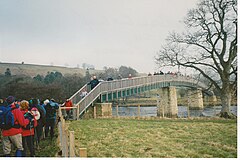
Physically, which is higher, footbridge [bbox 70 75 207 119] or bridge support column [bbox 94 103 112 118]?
footbridge [bbox 70 75 207 119]

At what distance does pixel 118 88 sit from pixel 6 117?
442 cm

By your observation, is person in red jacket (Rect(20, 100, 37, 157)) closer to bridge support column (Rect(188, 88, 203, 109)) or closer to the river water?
the river water

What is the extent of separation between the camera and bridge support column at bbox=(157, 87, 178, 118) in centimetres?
880

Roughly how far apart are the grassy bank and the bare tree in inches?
46.4

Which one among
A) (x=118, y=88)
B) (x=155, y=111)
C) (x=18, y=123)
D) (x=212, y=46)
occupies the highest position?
(x=212, y=46)

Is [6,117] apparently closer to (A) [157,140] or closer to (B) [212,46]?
(A) [157,140]

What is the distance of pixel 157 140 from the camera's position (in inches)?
189

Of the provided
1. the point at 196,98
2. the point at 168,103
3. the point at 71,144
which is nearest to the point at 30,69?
the point at 71,144

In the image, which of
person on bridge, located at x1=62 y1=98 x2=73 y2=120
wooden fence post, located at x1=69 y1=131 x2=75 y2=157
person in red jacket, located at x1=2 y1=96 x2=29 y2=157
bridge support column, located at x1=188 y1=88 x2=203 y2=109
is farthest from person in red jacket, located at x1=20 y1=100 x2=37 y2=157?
bridge support column, located at x1=188 y1=88 x2=203 y2=109

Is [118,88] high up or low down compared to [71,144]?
up

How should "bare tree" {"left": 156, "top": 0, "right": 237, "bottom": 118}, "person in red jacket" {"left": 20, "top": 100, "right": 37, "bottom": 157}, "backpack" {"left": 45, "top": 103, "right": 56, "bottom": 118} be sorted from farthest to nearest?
"bare tree" {"left": 156, "top": 0, "right": 237, "bottom": 118}, "backpack" {"left": 45, "top": 103, "right": 56, "bottom": 118}, "person in red jacket" {"left": 20, "top": 100, "right": 37, "bottom": 157}

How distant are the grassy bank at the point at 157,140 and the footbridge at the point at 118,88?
0.80m

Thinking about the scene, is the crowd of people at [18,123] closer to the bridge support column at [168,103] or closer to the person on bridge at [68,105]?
the person on bridge at [68,105]

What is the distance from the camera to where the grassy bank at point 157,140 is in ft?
13.8
